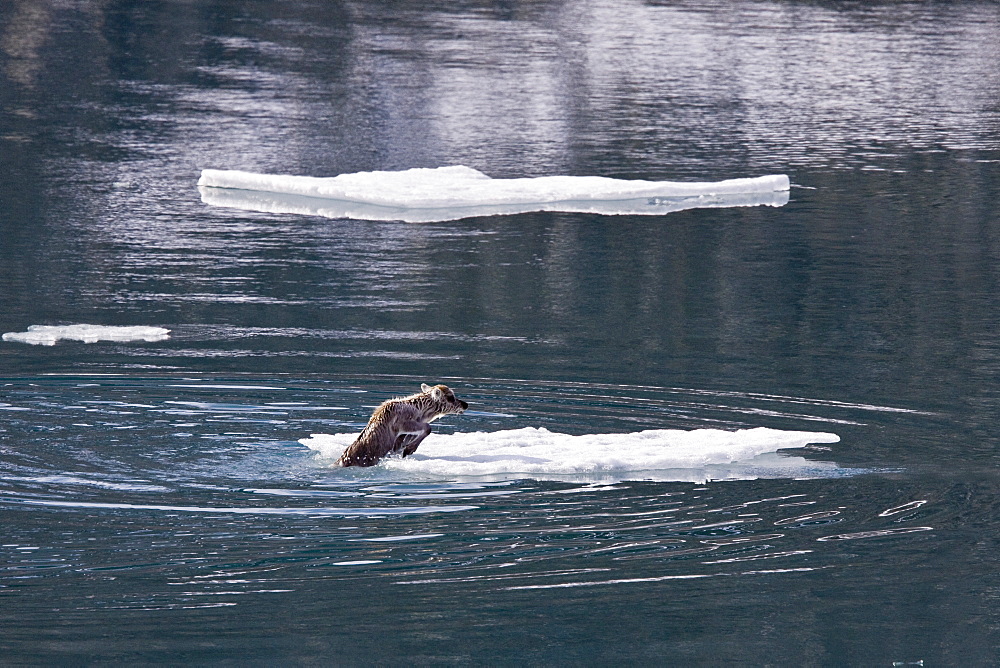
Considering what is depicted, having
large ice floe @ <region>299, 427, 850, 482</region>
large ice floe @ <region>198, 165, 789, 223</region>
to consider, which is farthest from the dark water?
large ice floe @ <region>198, 165, 789, 223</region>

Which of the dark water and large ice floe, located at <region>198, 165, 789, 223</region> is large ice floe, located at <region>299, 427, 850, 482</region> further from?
large ice floe, located at <region>198, 165, 789, 223</region>

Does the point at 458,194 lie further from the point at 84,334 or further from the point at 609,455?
the point at 609,455

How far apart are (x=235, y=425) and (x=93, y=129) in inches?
454

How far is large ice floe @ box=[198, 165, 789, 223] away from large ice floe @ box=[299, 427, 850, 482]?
730cm

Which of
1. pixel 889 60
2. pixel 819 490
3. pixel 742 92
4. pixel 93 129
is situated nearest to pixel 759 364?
pixel 819 490

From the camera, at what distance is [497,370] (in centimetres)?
1045

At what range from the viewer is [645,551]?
721cm

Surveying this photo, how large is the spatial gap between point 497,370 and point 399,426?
2.09 metres

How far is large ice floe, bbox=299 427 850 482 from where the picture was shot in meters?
8.29

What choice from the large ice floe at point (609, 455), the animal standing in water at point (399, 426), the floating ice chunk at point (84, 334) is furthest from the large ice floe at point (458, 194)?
the animal standing in water at point (399, 426)

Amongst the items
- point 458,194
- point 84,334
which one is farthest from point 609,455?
point 458,194

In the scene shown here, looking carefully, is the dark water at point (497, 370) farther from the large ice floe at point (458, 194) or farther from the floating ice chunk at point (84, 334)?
the large ice floe at point (458, 194)

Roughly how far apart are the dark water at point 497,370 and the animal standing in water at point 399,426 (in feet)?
0.49

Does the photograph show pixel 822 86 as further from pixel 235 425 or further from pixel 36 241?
pixel 235 425
